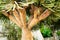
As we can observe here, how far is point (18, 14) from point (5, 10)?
19.1 inches

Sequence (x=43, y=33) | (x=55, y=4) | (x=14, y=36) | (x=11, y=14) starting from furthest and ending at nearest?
(x=43, y=33) < (x=14, y=36) < (x=11, y=14) < (x=55, y=4)

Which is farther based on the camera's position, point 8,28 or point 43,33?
point 43,33

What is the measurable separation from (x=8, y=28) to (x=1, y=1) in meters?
2.90

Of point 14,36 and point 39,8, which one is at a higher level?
point 39,8

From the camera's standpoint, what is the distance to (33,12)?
289 inches

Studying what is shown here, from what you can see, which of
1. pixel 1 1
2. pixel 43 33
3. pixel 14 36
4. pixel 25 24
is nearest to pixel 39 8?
pixel 25 24

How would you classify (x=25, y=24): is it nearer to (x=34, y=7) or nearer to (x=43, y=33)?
(x=34, y=7)

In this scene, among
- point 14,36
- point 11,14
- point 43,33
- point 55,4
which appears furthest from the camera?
point 43,33

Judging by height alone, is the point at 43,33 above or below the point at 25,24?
below

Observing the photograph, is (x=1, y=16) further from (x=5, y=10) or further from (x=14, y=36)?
(x=14, y=36)

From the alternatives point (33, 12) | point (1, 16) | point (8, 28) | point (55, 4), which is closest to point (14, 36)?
point (8, 28)

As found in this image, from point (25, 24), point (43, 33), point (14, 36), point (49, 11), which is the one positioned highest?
point (49, 11)

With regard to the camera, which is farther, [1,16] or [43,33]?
[43,33]

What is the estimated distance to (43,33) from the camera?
1384 cm
